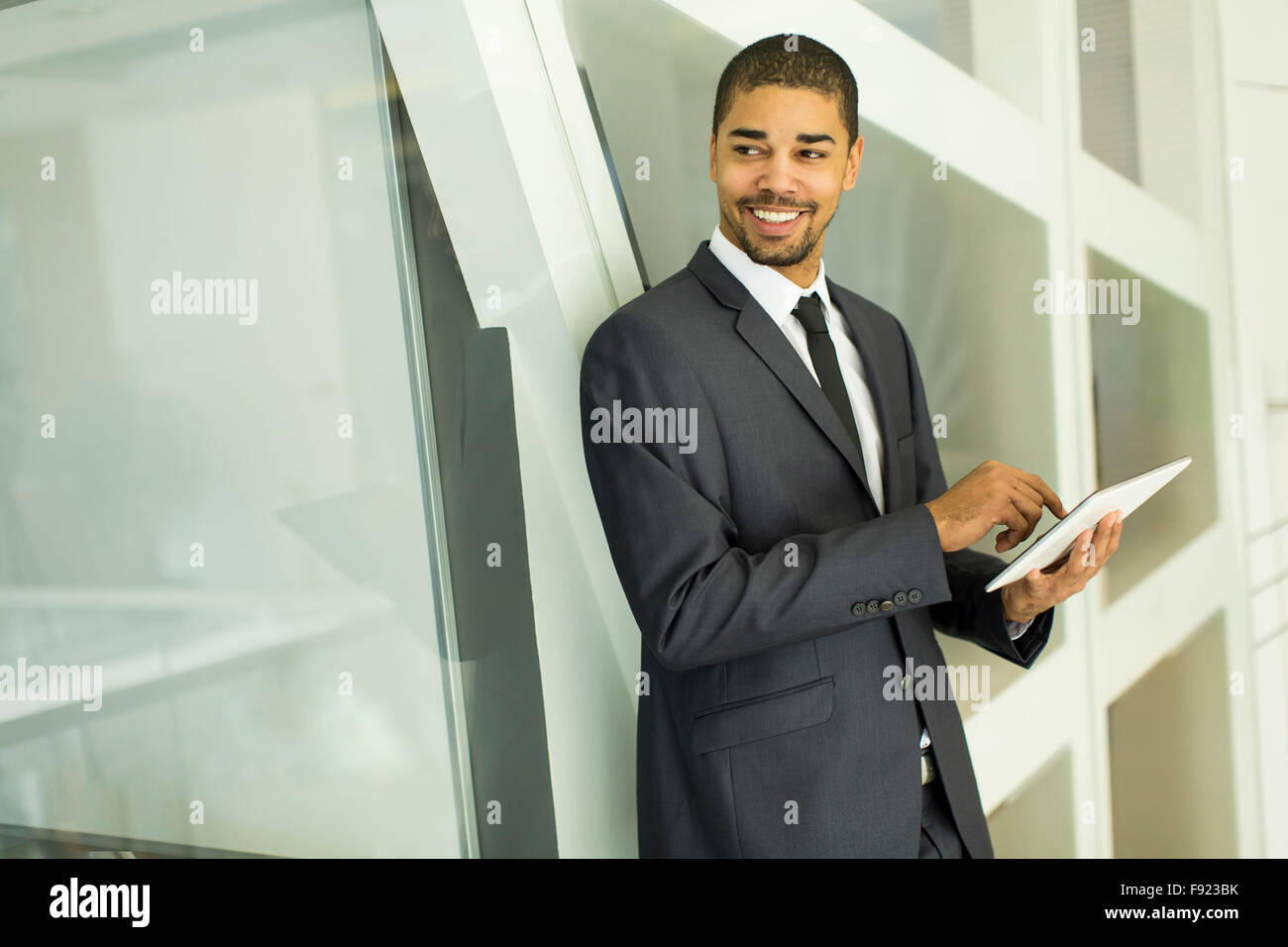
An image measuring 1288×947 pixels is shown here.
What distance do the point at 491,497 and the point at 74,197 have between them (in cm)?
113

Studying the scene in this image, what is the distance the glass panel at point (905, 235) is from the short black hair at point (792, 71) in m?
0.45

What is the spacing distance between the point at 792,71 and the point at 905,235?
74 centimetres

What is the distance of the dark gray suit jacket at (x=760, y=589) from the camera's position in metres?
1.50

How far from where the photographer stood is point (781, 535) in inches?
63.9

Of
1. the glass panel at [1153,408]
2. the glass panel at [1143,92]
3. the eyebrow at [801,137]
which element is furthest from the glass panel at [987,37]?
the eyebrow at [801,137]

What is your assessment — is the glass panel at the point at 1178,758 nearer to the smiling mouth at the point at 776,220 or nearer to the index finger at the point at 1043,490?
the index finger at the point at 1043,490

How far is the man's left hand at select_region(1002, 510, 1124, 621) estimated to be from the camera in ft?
5.13

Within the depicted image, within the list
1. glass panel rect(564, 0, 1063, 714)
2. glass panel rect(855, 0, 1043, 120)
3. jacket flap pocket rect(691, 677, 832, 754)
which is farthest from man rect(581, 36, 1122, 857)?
glass panel rect(855, 0, 1043, 120)

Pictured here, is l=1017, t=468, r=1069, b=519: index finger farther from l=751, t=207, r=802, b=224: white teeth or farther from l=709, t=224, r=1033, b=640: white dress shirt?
l=751, t=207, r=802, b=224: white teeth

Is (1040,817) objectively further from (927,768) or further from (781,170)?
(781,170)

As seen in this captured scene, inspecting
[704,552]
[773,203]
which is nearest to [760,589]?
[704,552]

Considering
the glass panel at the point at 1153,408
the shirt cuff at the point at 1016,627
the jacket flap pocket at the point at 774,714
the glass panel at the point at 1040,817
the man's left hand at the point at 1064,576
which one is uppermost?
the glass panel at the point at 1153,408
